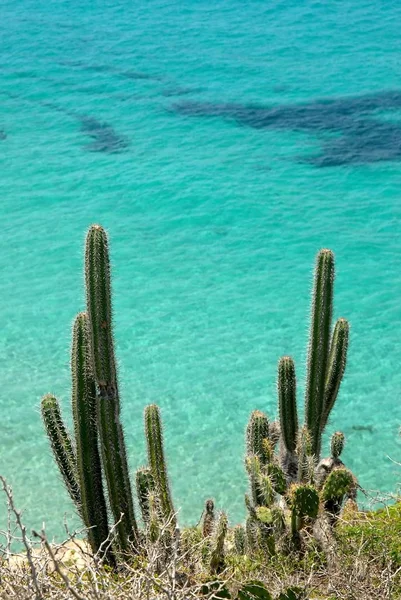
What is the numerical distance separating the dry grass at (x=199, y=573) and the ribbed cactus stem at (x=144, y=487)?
15.9 inches

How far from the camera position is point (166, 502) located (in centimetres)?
694

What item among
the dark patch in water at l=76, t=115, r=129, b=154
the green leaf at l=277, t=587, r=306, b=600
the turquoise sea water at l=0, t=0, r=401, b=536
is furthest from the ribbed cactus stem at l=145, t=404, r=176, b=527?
the dark patch in water at l=76, t=115, r=129, b=154

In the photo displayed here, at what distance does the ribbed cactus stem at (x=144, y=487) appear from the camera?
7098 millimetres

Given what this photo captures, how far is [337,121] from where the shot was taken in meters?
19.1

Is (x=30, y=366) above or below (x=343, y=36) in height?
below

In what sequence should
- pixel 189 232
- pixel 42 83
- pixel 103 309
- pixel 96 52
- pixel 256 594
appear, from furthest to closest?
1. pixel 96 52
2. pixel 42 83
3. pixel 189 232
4. pixel 103 309
5. pixel 256 594

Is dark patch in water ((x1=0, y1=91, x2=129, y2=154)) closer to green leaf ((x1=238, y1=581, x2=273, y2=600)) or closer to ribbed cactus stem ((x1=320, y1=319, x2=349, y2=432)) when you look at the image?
ribbed cactus stem ((x1=320, y1=319, x2=349, y2=432))

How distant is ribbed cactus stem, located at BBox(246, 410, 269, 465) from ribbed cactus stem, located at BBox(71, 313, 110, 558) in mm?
1261

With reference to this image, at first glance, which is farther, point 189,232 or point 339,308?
point 189,232

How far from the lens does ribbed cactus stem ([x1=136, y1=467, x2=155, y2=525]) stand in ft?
23.3

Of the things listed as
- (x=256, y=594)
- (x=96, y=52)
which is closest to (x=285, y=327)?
(x=256, y=594)

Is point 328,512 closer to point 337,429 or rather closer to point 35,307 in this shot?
point 337,429

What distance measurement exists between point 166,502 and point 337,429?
12.6ft

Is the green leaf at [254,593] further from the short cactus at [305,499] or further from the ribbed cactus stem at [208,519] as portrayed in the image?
the ribbed cactus stem at [208,519]
